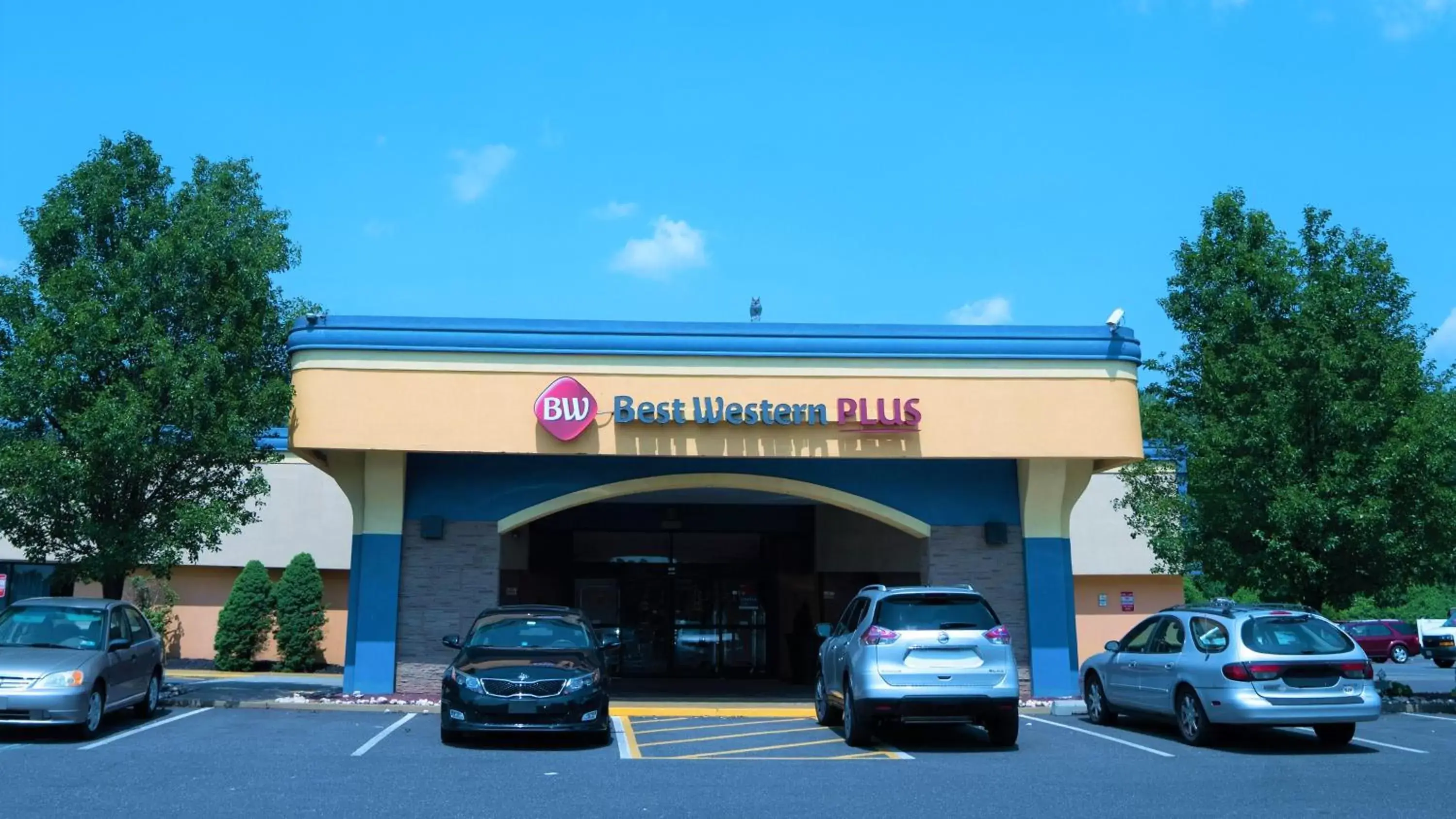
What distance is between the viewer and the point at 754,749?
1328 cm

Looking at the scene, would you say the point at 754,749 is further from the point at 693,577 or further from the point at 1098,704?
the point at 693,577

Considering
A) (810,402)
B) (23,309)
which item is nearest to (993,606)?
(810,402)

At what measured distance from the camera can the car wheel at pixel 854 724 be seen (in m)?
13.0

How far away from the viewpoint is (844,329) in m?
18.1

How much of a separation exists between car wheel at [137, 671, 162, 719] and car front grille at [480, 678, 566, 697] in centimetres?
545

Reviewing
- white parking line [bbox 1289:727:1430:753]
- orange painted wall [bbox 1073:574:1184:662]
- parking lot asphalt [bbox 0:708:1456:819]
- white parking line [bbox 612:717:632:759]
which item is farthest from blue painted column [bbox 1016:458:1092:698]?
orange painted wall [bbox 1073:574:1184:662]

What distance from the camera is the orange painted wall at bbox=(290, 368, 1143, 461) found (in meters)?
17.6

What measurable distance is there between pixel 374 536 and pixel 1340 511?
14144mm

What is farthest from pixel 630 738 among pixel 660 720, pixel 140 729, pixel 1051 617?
pixel 1051 617

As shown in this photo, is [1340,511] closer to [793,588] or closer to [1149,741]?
[1149,741]

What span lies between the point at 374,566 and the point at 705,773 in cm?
897

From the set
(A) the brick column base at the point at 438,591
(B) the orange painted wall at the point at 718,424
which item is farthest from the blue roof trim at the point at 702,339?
(A) the brick column base at the point at 438,591

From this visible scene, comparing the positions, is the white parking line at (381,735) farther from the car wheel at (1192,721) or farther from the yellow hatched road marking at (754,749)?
the car wheel at (1192,721)

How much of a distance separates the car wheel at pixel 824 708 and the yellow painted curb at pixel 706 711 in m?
1.22
